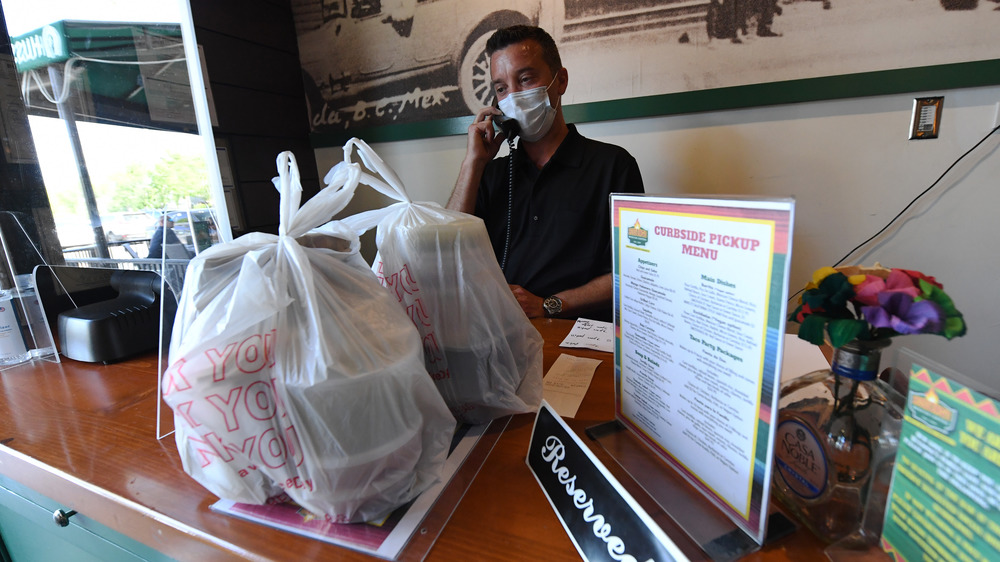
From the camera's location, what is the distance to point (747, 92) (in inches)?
63.5

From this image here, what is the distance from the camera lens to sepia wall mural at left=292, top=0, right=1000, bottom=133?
143 cm

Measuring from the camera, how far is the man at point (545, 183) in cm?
150

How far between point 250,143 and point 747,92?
7.40 feet

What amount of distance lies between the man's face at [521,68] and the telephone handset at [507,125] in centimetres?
8

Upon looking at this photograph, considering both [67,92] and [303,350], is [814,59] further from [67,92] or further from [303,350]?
[67,92]

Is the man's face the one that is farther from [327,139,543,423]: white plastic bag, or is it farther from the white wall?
[327,139,543,423]: white plastic bag

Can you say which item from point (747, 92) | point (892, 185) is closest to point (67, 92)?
point (747, 92)

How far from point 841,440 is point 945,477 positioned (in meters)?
0.07

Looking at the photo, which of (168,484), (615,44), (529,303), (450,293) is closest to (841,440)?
(450,293)

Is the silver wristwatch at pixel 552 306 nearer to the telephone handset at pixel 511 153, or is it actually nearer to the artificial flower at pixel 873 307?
the telephone handset at pixel 511 153

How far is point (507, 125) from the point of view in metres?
1.57

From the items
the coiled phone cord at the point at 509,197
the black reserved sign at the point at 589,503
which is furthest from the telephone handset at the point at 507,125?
the black reserved sign at the point at 589,503

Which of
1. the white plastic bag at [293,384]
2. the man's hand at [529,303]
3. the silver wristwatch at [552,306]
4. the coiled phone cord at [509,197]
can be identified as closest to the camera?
the white plastic bag at [293,384]

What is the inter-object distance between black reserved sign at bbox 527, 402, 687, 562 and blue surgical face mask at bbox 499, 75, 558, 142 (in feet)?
4.14
